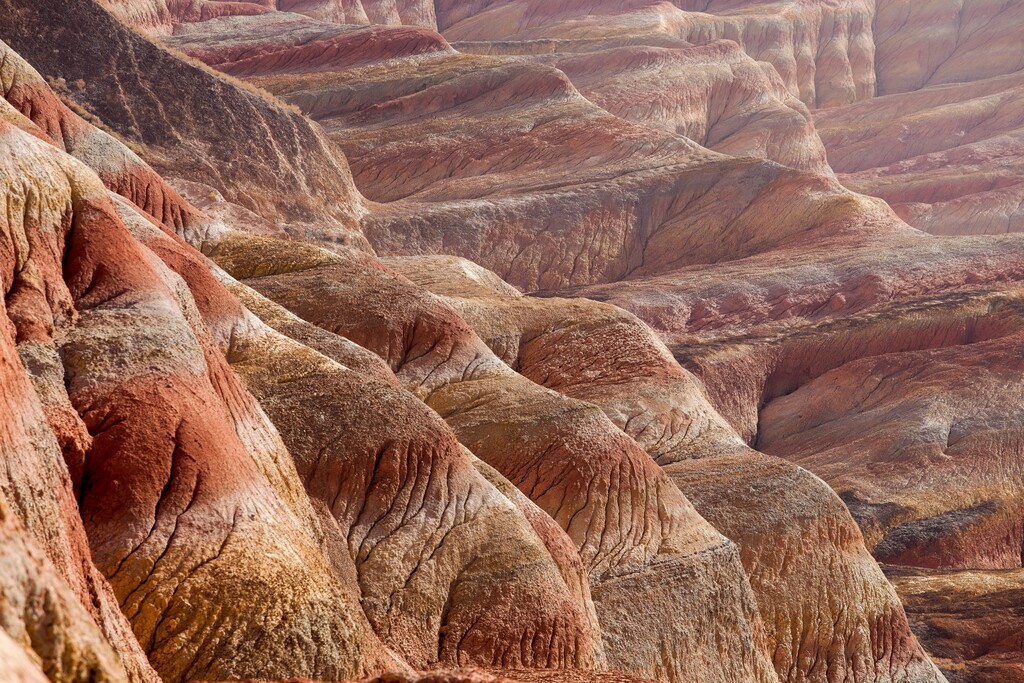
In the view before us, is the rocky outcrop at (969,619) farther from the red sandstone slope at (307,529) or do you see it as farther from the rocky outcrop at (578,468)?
the red sandstone slope at (307,529)

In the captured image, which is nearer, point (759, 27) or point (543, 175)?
point (543, 175)

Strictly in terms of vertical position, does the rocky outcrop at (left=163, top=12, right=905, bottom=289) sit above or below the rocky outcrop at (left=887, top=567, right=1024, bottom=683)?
above

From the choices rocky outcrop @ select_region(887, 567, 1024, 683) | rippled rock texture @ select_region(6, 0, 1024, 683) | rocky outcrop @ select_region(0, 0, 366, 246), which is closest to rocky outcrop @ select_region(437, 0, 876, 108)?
rippled rock texture @ select_region(6, 0, 1024, 683)

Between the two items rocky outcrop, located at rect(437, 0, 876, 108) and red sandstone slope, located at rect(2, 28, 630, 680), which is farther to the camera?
rocky outcrop, located at rect(437, 0, 876, 108)

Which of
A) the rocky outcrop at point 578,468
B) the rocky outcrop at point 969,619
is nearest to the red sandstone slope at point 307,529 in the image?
the rocky outcrop at point 578,468

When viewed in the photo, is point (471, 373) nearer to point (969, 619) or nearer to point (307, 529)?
point (307, 529)

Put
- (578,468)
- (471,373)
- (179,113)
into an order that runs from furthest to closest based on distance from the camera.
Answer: (179,113)
(471,373)
(578,468)

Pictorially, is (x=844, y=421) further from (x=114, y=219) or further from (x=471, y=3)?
(x=471, y=3)

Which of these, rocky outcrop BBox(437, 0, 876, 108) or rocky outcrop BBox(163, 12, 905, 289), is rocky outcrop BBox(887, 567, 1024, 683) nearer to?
rocky outcrop BBox(163, 12, 905, 289)

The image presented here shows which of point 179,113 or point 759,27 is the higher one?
point 759,27

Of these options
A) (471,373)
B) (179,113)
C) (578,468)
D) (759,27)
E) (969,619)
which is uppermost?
(759,27)

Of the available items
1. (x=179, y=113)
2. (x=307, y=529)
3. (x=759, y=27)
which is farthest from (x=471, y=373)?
(x=759, y=27)
